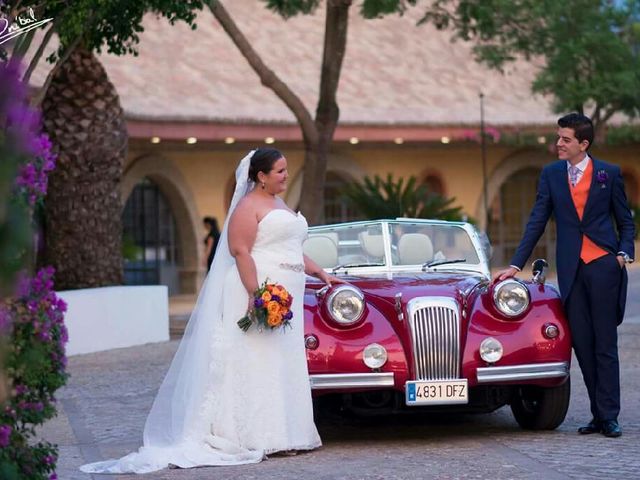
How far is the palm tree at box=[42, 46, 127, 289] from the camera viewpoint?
16.7 metres

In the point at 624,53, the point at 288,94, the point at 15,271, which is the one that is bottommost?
the point at 15,271

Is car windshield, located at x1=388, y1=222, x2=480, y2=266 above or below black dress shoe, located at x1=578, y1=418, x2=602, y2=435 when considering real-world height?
above

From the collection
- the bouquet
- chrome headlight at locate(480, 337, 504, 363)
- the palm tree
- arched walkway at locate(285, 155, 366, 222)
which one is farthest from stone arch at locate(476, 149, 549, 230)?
the bouquet

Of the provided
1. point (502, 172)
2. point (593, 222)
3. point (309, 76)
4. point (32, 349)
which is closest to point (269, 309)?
point (593, 222)

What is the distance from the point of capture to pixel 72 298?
15383mm

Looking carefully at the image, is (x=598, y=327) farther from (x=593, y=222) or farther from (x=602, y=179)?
(x=602, y=179)

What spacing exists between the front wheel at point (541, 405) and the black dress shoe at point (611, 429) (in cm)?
35

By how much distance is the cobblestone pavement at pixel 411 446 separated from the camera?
22.1 ft

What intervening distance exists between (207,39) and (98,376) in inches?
750

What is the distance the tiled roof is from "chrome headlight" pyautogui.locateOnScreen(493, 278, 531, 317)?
1717cm

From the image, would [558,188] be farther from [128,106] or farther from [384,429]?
[128,106]

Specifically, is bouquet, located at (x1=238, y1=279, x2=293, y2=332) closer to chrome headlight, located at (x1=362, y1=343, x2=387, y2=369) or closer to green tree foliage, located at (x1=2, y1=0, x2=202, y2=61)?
chrome headlight, located at (x1=362, y1=343, x2=387, y2=369)

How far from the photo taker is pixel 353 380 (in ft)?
24.6

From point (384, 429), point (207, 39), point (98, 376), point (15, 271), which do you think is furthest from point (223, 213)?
point (15, 271)
